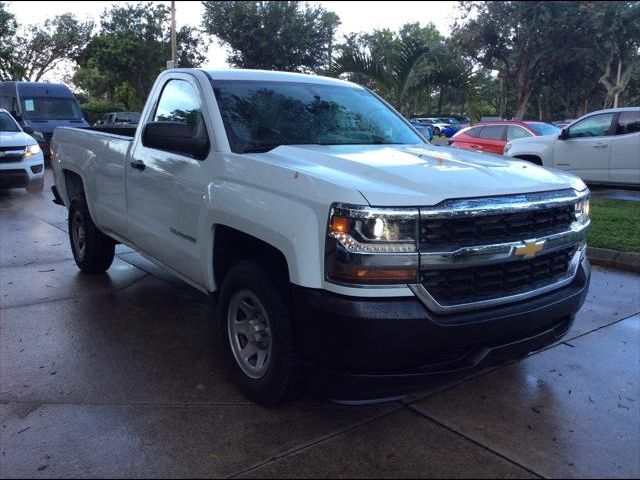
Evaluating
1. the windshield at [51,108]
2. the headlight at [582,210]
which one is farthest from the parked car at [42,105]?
the headlight at [582,210]

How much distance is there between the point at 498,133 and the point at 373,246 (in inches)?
497

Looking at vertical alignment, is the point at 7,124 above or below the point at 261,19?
below

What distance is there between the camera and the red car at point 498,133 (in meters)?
13.9

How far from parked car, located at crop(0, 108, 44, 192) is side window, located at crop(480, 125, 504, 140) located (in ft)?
33.1

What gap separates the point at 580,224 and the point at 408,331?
4.68 feet

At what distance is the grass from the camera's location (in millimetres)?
6660

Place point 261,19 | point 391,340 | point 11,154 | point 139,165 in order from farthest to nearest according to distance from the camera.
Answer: point 11,154 → point 139,165 → point 261,19 → point 391,340

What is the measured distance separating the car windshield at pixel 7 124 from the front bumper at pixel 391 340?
1133 centimetres

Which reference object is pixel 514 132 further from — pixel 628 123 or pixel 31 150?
pixel 31 150

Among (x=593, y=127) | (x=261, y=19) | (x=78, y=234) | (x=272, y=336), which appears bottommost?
(x=78, y=234)

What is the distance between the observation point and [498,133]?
47.0ft

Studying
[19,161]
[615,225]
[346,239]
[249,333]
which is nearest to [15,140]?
[19,161]

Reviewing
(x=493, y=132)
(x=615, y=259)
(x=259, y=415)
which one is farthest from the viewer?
(x=493, y=132)

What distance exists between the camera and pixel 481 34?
2.05 meters
